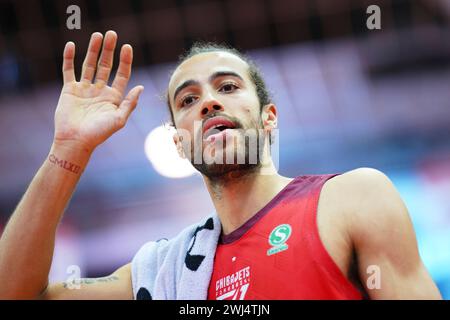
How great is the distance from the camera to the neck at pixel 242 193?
8.47 feet

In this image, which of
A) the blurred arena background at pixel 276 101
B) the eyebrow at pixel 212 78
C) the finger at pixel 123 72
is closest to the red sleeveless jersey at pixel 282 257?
the eyebrow at pixel 212 78

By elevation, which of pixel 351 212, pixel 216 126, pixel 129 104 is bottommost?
pixel 351 212

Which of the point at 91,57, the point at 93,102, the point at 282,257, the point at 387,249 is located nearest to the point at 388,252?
the point at 387,249

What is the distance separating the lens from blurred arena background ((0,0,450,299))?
7387 millimetres

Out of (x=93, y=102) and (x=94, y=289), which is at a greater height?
(x=93, y=102)

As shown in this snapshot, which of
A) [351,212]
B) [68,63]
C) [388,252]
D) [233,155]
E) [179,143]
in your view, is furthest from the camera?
[179,143]

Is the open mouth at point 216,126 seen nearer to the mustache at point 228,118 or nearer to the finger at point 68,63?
the mustache at point 228,118

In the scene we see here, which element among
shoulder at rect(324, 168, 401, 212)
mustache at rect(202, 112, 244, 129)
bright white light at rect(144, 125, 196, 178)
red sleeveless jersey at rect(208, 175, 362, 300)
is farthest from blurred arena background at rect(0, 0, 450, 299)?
shoulder at rect(324, 168, 401, 212)

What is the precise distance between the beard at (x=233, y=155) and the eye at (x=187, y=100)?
0.20 metres

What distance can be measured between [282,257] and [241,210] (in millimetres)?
408

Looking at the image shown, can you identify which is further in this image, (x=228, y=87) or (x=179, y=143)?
(x=179, y=143)

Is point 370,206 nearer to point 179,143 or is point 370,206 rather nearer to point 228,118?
point 228,118

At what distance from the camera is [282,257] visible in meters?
2.22
